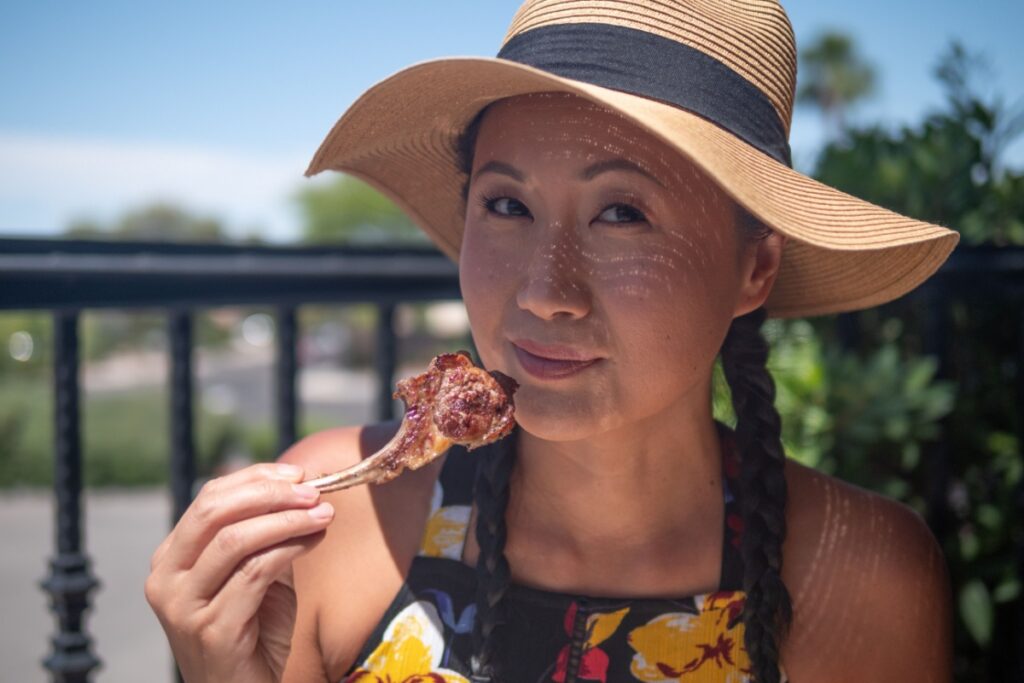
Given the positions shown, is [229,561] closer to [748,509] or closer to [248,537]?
[248,537]

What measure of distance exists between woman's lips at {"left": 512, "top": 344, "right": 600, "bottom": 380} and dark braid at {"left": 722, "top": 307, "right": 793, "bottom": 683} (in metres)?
0.43

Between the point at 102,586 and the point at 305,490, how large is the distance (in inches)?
34.5

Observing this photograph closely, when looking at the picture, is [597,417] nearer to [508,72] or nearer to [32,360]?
[508,72]

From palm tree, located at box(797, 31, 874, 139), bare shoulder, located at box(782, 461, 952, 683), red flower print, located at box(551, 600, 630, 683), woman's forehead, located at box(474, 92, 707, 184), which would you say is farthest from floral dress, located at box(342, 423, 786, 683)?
palm tree, located at box(797, 31, 874, 139)

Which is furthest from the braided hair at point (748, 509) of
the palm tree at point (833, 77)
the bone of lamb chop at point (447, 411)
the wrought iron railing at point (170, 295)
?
the palm tree at point (833, 77)

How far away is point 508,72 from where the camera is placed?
1395 millimetres

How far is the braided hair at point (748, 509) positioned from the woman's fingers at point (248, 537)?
0.38 meters

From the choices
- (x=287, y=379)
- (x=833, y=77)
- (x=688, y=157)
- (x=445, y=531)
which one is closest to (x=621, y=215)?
(x=688, y=157)

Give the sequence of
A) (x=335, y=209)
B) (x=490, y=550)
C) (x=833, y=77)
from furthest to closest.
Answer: (x=335, y=209) < (x=833, y=77) < (x=490, y=550)

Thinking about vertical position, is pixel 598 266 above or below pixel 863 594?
above

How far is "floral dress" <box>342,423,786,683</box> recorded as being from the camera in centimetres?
154

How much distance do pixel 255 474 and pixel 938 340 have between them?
181 cm

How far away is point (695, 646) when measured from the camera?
155cm

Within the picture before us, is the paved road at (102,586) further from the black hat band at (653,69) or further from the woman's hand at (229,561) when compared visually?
the black hat band at (653,69)
